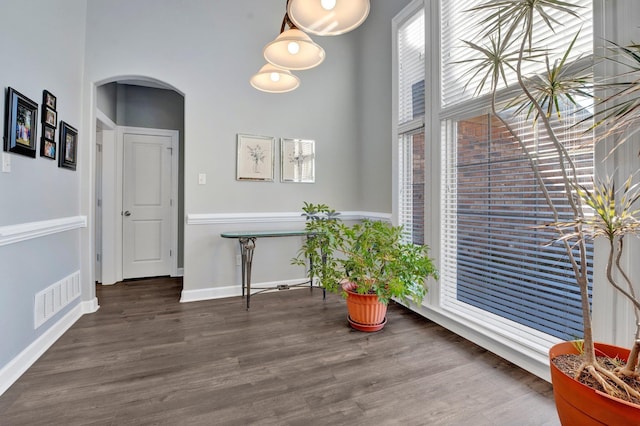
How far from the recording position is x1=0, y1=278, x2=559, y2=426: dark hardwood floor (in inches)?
57.2

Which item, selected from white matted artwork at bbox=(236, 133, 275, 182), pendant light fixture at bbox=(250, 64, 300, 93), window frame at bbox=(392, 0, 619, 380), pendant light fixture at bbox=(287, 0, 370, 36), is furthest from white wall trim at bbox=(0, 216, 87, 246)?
window frame at bbox=(392, 0, 619, 380)

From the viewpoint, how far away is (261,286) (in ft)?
11.2

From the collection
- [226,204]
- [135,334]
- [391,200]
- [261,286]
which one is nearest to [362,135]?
[391,200]

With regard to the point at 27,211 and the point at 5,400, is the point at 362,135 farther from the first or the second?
the point at 5,400

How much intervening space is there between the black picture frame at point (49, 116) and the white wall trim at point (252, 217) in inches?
50.2

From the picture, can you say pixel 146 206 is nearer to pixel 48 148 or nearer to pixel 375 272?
pixel 48 148

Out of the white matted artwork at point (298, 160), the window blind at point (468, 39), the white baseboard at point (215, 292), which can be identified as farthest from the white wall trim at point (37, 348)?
the window blind at point (468, 39)

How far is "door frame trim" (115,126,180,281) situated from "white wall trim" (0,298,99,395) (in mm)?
1250

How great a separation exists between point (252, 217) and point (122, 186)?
191 centimetres

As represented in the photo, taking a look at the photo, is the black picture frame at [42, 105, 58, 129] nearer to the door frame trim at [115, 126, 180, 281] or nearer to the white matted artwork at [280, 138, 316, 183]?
the door frame trim at [115, 126, 180, 281]

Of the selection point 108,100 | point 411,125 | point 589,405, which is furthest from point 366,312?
point 108,100

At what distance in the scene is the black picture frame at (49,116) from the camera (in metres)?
2.11

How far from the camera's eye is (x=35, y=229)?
1948 mm

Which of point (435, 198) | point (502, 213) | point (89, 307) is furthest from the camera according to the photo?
point (89, 307)
